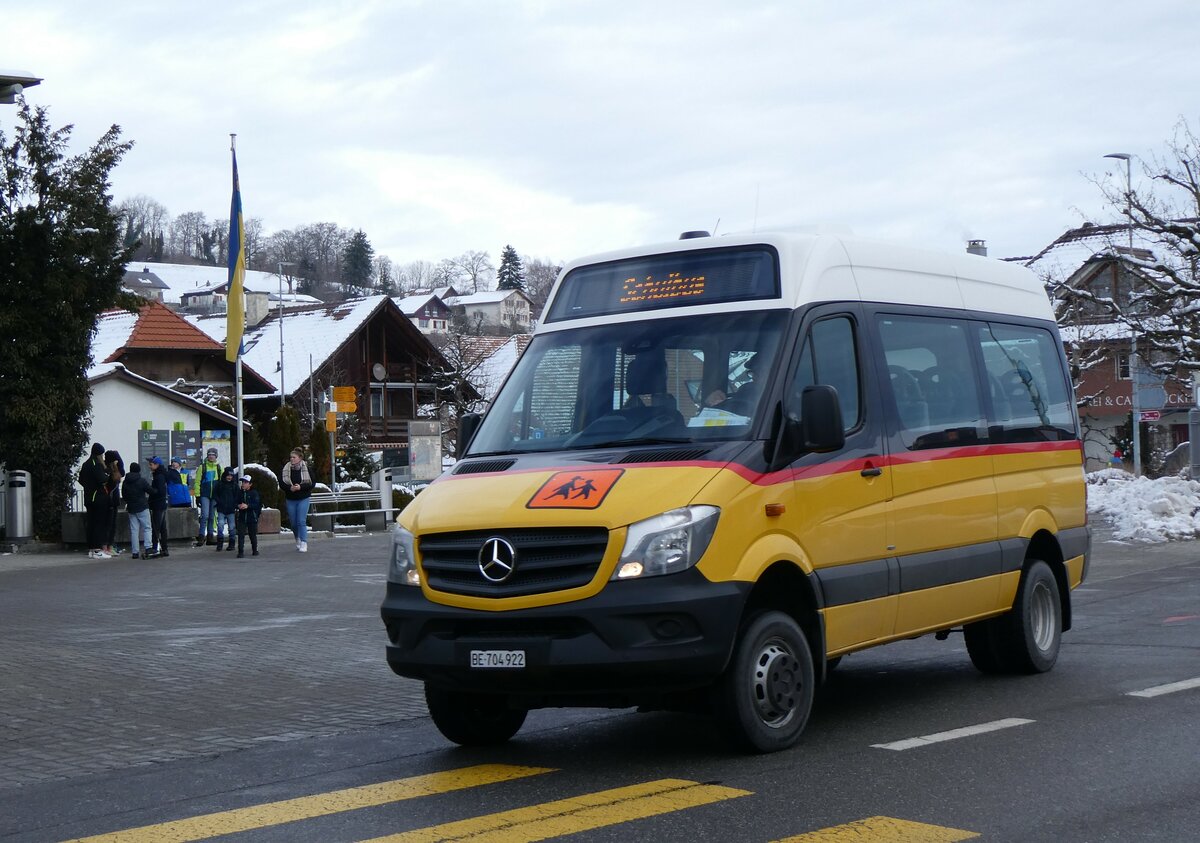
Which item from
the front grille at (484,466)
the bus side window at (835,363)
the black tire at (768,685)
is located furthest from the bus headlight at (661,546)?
the bus side window at (835,363)

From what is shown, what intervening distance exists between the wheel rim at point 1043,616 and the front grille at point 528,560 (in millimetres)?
4275

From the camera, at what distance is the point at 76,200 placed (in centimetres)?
2653

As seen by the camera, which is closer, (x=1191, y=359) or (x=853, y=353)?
(x=853, y=353)

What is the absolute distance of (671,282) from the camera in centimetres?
868

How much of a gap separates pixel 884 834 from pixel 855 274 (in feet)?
12.7

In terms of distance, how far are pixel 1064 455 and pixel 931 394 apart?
6.70 feet

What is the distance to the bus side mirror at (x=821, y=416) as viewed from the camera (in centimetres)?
760

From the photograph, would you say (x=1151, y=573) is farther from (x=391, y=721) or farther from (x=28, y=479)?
(x=28, y=479)

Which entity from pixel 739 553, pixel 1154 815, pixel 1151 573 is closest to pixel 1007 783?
pixel 1154 815

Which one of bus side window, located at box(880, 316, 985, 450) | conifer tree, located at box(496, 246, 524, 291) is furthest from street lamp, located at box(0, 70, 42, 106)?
conifer tree, located at box(496, 246, 524, 291)

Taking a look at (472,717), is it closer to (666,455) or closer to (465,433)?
(465,433)

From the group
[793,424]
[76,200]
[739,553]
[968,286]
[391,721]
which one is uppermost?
[76,200]

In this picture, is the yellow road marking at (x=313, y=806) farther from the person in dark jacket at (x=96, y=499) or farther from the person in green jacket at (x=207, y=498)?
the person in green jacket at (x=207, y=498)

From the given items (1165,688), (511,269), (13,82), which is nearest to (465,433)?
(1165,688)
